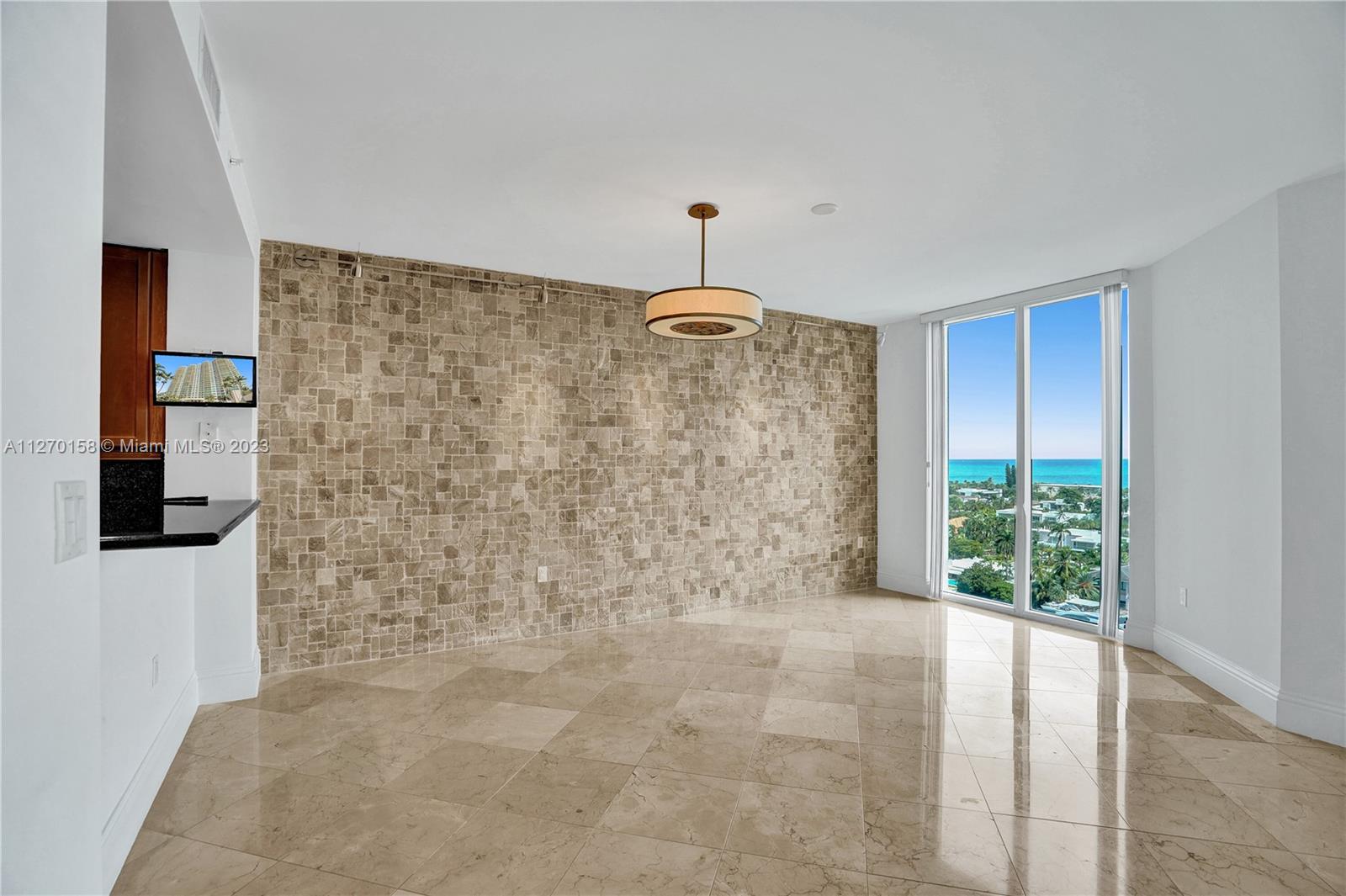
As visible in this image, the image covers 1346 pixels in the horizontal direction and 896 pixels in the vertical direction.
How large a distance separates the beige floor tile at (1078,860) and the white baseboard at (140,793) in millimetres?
2838

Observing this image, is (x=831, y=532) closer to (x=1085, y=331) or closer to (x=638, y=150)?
(x=1085, y=331)

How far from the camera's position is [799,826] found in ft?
8.54

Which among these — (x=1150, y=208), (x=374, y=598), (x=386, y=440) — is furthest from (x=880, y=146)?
(x=374, y=598)

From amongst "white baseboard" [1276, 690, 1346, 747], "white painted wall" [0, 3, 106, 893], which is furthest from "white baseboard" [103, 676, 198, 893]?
"white baseboard" [1276, 690, 1346, 747]

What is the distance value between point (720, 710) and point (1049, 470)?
3.68 meters

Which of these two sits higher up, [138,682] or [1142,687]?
[138,682]

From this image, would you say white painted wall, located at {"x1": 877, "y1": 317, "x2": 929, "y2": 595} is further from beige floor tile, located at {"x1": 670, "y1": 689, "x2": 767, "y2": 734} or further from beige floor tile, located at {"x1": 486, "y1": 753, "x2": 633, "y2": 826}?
beige floor tile, located at {"x1": 486, "y1": 753, "x2": 633, "y2": 826}

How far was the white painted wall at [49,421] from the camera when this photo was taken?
103 cm

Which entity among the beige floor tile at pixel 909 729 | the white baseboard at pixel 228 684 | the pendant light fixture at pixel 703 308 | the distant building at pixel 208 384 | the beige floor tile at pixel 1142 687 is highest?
the pendant light fixture at pixel 703 308

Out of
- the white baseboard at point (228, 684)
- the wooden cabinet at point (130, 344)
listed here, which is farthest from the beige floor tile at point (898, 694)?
the wooden cabinet at point (130, 344)

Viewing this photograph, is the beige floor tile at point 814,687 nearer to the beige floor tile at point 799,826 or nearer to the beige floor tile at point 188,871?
the beige floor tile at point 799,826

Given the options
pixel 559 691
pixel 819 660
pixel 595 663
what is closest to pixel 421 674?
pixel 559 691

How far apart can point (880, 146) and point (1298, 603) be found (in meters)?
3.19

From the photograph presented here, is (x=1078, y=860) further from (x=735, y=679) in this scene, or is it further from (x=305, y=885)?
(x=305, y=885)
